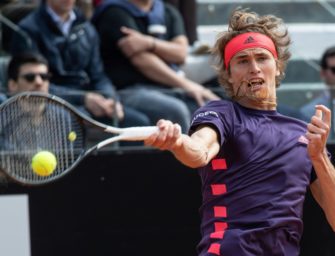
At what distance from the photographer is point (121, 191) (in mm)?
6145

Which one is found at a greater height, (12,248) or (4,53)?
(4,53)

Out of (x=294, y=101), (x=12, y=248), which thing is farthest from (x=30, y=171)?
(x=294, y=101)

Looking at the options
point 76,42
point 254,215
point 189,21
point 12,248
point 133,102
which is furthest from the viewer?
point 189,21

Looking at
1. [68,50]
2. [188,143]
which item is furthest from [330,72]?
[188,143]

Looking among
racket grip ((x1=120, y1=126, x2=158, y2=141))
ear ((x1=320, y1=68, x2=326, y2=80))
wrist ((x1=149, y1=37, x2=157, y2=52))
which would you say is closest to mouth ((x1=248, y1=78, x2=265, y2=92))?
racket grip ((x1=120, y1=126, x2=158, y2=141))

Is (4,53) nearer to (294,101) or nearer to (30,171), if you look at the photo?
(294,101)

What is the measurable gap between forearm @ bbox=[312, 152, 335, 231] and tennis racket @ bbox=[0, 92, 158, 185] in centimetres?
95

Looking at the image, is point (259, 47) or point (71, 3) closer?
point (259, 47)

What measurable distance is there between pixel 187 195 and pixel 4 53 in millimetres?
2130

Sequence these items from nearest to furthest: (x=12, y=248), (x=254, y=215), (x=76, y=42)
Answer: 1. (x=254, y=215)
2. (x=12, y=248)
3. (x=76, y=42)

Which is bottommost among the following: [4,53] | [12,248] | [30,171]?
[12,248]

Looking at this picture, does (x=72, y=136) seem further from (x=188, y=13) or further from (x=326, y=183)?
(x=188, y=13)

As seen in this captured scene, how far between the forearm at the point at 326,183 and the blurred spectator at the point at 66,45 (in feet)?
9.29

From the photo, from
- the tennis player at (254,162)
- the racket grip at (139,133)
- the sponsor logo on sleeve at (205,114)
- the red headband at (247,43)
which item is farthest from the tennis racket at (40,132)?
the red headband at (247,43)
